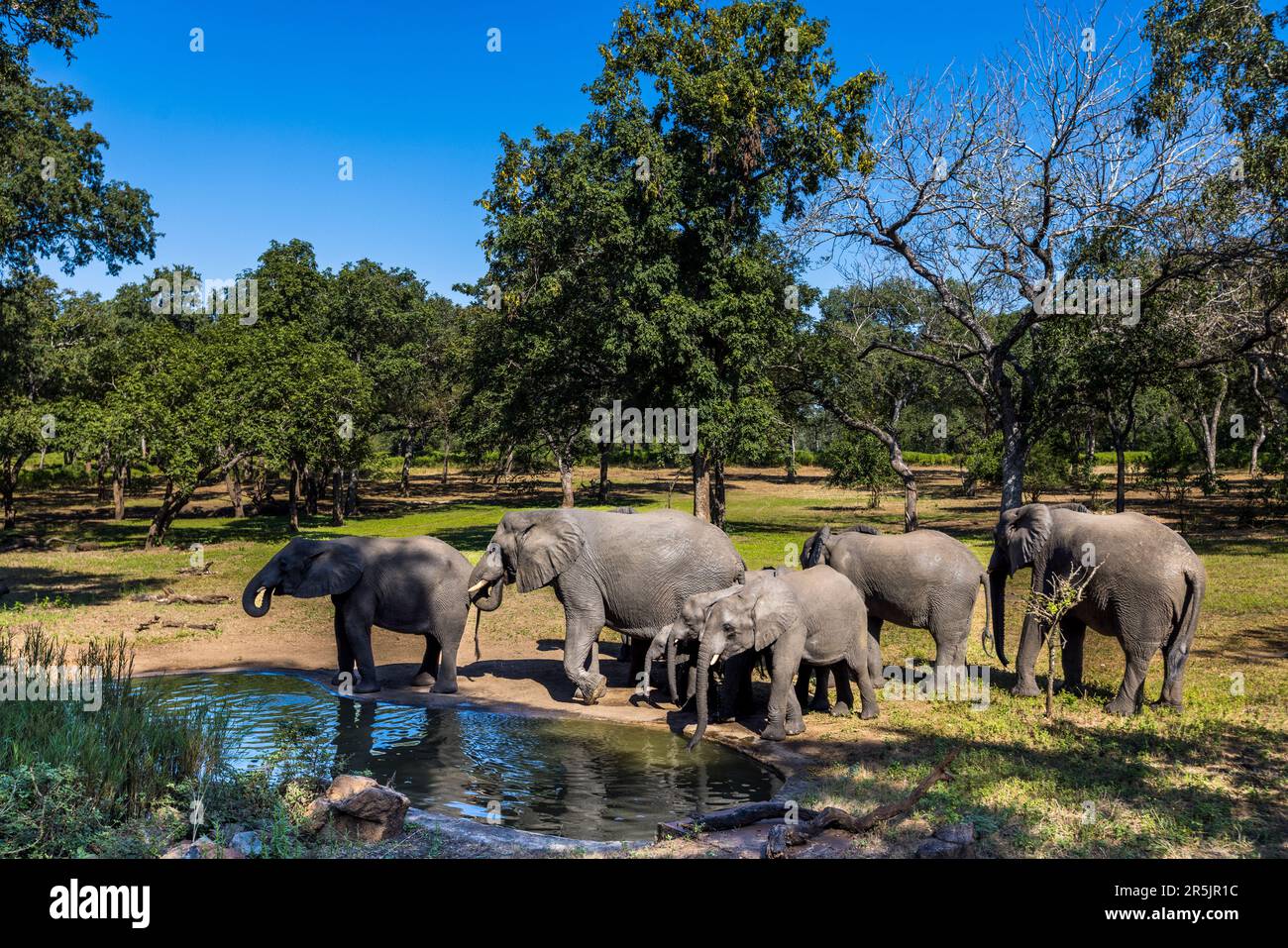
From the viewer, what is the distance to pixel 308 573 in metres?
15.3

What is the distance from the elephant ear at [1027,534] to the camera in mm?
14773

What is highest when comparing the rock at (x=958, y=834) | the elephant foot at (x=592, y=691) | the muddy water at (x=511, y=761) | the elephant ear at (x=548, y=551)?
the elephant ear at (x=548, y=551)

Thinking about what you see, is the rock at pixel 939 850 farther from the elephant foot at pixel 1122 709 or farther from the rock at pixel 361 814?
the elephant foot at pixel 1122 709

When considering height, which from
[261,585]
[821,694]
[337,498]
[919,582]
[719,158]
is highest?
[719,158]

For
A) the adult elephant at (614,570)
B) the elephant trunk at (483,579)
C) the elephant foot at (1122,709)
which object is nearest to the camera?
the elephant foot at (1122,709)

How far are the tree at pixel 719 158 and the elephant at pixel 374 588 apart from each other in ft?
46.1

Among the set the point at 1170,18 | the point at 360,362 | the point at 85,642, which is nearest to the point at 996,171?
the point at 1170,18

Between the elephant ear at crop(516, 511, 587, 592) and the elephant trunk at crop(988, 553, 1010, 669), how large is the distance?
646cm

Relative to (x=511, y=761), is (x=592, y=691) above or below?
above

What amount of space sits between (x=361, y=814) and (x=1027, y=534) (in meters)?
10.5

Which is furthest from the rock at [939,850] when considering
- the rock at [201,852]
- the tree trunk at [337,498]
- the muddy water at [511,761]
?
the tree trunk at [337,498]

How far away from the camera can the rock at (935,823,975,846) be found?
27.4 ft

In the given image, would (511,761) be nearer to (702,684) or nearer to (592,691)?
(702,684)

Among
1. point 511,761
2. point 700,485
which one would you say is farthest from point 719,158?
point 511,761
